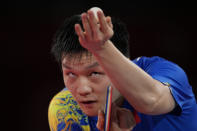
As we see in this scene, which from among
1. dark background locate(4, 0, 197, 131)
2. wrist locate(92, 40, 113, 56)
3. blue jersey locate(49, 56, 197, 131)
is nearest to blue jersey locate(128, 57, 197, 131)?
blue jersey locate(49, 56, 197, 131)

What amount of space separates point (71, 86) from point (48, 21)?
1349 millimetres

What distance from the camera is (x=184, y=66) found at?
239cm

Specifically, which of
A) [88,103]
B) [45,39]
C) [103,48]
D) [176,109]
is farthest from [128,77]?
[45,39]

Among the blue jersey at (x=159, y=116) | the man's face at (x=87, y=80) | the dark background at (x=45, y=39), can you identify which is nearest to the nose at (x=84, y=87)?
the man's face at (x=87, y=80)

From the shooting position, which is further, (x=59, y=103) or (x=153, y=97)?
(x=59, y=103)

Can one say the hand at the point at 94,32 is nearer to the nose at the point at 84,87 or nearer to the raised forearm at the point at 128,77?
the raised forearm at the point at 128,77

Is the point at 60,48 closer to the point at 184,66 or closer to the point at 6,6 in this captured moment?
the point at 6,6

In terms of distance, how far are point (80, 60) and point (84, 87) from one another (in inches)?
3.2

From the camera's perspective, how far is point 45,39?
2357 mm

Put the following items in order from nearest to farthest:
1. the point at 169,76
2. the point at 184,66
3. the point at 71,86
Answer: the point at 169,76 → the point at 71,86 → the point at 184,66

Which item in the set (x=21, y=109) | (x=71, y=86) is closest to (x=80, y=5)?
(x=21, y=109)

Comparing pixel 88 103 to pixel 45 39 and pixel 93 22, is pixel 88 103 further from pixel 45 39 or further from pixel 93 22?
pixel 45 39

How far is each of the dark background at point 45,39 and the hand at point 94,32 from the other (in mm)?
1577

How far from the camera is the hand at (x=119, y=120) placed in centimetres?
89
